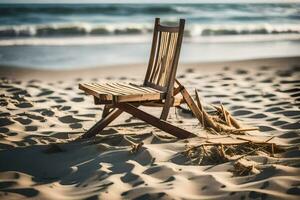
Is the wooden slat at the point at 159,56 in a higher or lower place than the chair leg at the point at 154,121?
higher

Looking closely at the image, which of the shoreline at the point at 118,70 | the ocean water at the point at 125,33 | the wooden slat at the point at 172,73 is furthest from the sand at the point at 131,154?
the ocean water at the point at 125,33

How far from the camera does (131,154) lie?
351 centimetres

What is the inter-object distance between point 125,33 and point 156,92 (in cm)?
1420

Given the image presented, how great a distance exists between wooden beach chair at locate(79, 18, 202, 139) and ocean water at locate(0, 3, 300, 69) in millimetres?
5586

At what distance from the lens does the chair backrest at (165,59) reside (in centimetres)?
377

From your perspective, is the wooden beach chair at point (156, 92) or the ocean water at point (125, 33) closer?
the wooden beach chair at point (156, 92)

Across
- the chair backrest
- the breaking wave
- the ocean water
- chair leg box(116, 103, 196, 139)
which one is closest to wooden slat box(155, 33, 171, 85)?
the chair backrest

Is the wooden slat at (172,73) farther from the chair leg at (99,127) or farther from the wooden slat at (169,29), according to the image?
the chair leg at (99,127)

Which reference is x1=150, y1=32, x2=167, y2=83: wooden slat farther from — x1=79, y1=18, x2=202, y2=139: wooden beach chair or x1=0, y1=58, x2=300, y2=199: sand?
x1=0, y1=58, x2=300, y2=199: sand

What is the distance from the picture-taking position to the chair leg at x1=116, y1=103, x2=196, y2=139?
3705 mm

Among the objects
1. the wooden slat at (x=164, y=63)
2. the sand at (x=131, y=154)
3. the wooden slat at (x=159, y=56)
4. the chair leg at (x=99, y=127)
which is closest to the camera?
the sand at (x=131, y=154)

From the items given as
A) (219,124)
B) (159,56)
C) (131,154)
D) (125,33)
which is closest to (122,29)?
(125,33)

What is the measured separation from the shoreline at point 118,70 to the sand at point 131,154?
5.84 feet

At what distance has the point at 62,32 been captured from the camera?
1716 centimetres
